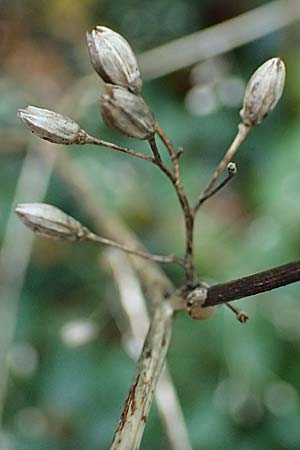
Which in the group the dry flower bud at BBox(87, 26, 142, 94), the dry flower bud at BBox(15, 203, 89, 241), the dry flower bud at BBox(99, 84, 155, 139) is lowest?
the dry flower bud at BBox(15, 203, 89, 241)

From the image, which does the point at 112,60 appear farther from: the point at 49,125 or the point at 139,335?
the point at 139,335

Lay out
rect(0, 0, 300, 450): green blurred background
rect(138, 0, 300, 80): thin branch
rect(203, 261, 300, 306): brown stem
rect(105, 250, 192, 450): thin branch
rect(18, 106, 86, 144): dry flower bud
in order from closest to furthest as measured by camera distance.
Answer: rect(203, 261, 300, 306): brown stem → rect(18, 106, 86, 144): dry flower bud → rect(105, 250, 192, 450): thin branch → rect(0, 0, 300, 450): green blurred background → rect(138, 0, 300, 80): thin branch

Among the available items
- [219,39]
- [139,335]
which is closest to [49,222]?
[139,335]

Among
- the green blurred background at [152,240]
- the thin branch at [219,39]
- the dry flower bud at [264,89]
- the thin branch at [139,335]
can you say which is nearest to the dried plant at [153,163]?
the dry flower bud at [264,89]

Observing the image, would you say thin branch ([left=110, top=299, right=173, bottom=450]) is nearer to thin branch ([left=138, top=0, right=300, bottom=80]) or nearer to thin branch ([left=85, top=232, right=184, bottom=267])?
thin branch ([left=85, top=232, right=184, bottom=267])

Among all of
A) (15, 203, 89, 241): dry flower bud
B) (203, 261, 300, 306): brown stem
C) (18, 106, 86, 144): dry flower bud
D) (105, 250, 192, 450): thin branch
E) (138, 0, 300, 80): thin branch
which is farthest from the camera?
(138, 0, 300, 80): thin branch

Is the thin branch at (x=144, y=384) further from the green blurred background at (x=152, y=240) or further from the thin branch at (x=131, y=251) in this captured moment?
the green blurred background at (x=152, y=240)

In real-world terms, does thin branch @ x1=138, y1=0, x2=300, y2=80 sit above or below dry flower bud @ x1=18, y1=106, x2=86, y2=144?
above

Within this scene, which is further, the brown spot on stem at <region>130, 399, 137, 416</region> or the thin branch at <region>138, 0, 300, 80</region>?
the thin branch at <region>138, 0, 300, 80</region>

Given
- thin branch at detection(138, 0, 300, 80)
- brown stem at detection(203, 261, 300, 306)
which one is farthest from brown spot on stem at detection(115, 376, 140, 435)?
thin branch at detection(138, 0, 300, 80)
